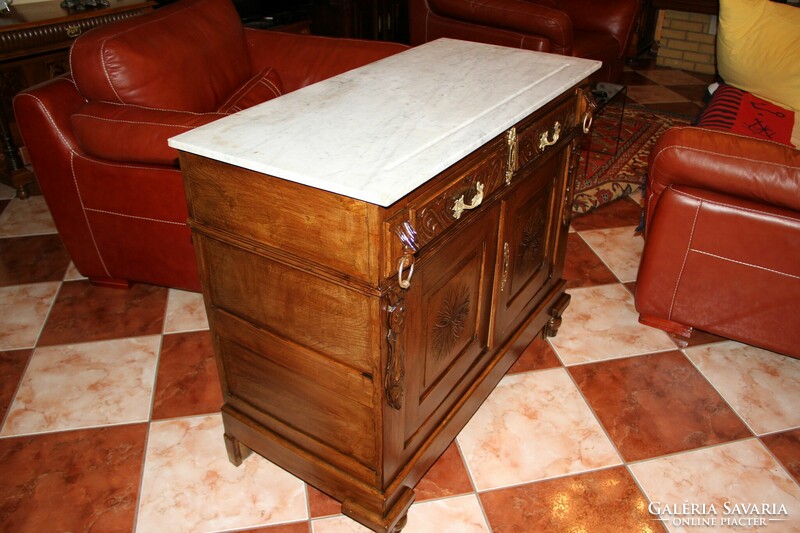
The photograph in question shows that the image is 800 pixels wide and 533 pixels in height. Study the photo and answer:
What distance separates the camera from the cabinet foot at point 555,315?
2176 millimetres

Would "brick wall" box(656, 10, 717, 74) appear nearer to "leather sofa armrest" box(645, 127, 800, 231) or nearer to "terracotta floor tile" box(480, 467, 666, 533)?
"leather sofa armrest" box(645, 127, 800, 231)

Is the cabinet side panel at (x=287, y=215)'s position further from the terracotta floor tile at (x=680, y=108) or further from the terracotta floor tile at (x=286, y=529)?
the terracotta floor tile at (x=680, y=108)

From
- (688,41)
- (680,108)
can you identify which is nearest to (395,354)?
(680,108)

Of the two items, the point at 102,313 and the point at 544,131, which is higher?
the point at 544,131

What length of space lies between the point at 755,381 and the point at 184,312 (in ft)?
6.50

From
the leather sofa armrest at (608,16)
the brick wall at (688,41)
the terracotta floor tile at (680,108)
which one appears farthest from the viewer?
the brick wall at (688,41)

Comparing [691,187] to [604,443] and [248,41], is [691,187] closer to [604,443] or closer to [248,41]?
[604,443]

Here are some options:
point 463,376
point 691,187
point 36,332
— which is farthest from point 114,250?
point 691,187

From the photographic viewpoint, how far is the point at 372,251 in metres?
1.14

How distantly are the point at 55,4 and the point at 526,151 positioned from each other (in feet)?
9.34

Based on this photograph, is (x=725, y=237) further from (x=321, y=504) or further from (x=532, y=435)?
(x=321, y=504)

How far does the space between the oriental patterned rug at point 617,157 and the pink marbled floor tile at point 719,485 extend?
58.7 inches

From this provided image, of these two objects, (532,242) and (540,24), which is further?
(540,24)

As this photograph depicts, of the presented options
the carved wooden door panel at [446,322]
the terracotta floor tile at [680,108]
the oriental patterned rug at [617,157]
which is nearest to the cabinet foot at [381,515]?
the carved wooden door panel at [446,322]
